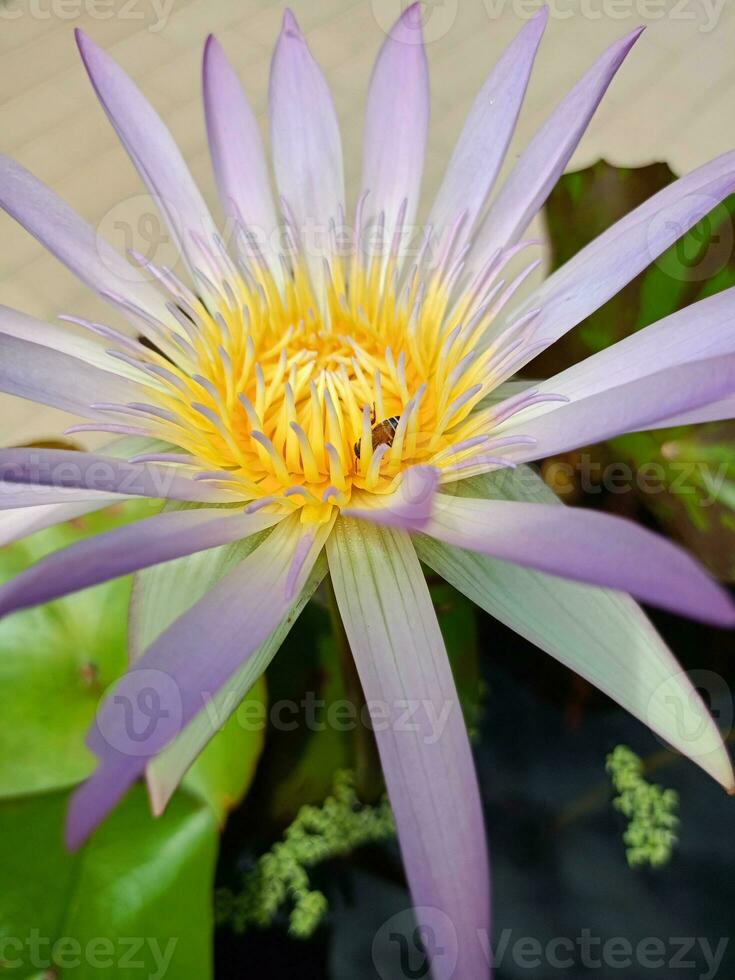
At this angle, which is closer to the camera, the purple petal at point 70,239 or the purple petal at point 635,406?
the purple petal at point 635,406

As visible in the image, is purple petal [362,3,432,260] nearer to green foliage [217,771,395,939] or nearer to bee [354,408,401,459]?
bee [354,408,401,459]

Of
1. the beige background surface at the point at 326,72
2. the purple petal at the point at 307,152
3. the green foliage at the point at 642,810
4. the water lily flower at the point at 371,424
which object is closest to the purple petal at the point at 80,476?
the water lily flower at the point at 371,424

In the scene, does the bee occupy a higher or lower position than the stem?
higher

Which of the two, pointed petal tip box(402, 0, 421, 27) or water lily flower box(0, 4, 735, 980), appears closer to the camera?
water lily flower box(0, 4, 735, 980)

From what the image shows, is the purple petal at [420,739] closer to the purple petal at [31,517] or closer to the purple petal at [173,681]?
the purple petal at [173,681]

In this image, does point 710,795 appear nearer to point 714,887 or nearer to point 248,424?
point 714,887

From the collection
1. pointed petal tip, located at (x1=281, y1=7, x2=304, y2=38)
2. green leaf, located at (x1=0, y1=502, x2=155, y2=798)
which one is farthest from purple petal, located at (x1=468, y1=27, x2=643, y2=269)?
green leaf, located at (x1=0, y1=502, x2=155, y2=798)

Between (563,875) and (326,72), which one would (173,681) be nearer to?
(563,875)
